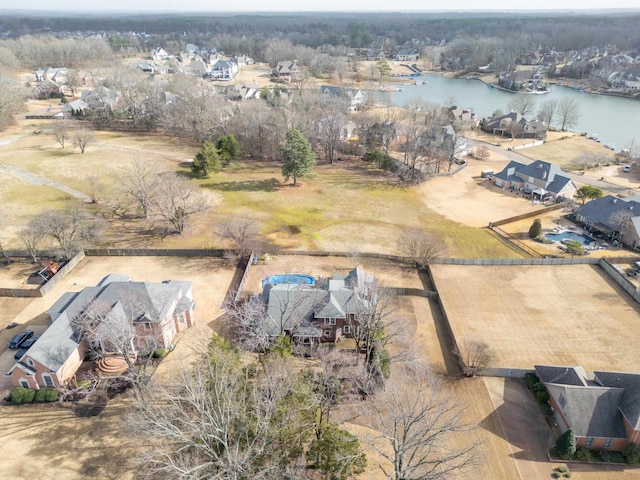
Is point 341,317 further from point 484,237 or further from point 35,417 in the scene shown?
point 484,237

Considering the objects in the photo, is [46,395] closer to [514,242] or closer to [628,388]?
[628,388]

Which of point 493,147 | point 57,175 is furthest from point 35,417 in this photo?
point 493,147

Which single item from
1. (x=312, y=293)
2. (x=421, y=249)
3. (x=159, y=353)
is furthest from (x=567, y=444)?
(x=159, y=353)

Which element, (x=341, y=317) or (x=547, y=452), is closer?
(x=547, y=452)

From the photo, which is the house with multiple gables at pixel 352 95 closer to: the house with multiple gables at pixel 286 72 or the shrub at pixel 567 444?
the house with multiple gables at pixel 286 72

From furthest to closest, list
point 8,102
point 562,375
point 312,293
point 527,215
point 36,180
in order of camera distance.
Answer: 1. point 8,102
2. point 36,180
3. point 527,215
4. point 312,293
5. point 562,375

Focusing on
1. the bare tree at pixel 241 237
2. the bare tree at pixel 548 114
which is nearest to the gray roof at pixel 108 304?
the bare tree at pixel 241 237
